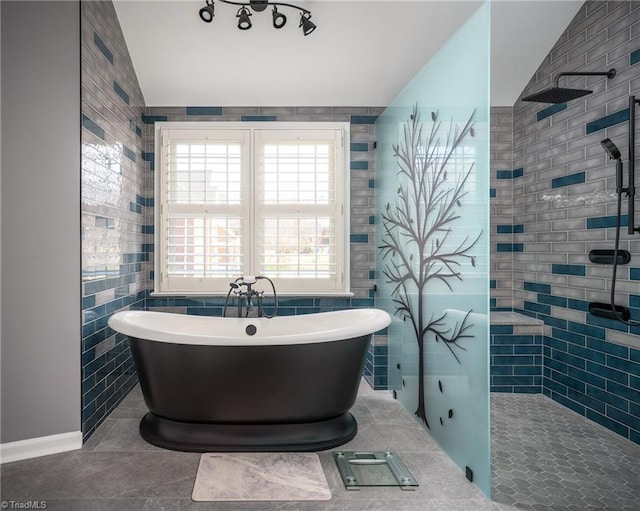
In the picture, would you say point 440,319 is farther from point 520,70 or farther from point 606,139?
point 520,70

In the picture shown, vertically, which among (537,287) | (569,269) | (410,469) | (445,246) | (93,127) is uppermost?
(93,127)

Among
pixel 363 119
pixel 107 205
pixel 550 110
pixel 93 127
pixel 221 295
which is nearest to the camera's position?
pixel 93 127

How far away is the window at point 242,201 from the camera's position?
149 inches

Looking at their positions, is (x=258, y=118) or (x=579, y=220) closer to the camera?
(x=579, y=220)

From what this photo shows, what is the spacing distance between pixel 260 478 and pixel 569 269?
2567mm

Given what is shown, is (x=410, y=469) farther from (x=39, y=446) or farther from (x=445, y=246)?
(x=39, y=446)

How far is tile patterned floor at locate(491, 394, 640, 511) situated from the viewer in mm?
2016

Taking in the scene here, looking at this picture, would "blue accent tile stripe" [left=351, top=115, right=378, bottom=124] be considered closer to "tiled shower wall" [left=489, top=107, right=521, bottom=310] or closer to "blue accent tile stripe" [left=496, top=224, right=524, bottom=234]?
"tiled shower wall" [left=489, top=107, right=521, bottom=310]

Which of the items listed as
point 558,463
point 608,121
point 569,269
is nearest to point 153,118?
point 608,121

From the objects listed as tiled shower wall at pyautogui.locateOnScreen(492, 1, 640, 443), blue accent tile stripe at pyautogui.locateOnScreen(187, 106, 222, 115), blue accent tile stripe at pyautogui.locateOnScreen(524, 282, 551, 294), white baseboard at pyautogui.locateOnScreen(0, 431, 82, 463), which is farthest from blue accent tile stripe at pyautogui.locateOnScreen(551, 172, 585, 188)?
white baseboard at pyautogui.locateOnScreen(0, 431, 82, 463)

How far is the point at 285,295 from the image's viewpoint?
3.78 m

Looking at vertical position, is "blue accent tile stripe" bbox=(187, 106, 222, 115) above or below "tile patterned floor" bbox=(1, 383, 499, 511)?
above

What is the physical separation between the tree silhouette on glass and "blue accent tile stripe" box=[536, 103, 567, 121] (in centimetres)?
120

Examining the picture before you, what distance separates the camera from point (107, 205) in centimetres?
295
